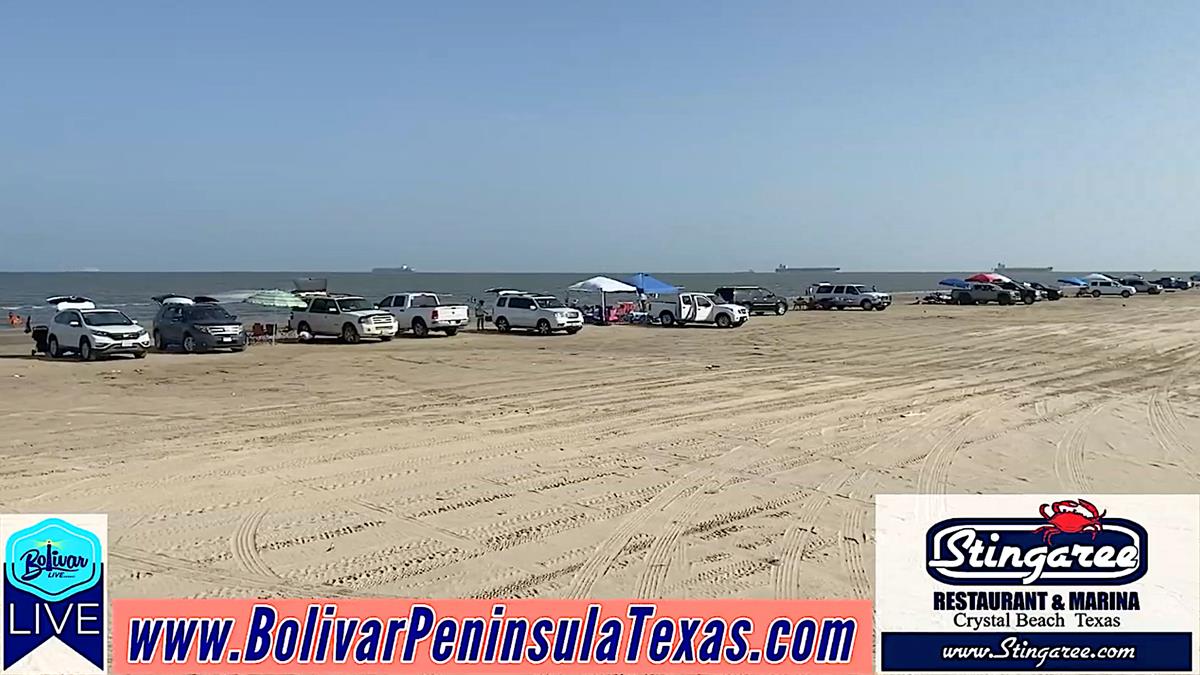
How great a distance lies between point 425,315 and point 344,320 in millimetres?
3696

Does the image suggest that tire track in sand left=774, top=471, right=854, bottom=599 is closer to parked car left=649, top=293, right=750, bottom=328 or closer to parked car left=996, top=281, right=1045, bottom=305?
parked car left=649, top=293, right=750, bottom=328

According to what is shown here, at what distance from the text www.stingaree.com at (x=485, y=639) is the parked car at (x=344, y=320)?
26468mm

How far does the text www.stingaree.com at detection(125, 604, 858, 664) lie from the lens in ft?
16.9

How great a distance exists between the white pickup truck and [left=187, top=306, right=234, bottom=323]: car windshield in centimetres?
688

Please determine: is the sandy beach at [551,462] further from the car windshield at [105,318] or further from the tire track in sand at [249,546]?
the car windshield at [105,318]

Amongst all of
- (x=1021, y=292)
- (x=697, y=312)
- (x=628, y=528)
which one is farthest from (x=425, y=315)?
(x=1021, y=292)

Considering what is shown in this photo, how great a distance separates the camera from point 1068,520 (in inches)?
257

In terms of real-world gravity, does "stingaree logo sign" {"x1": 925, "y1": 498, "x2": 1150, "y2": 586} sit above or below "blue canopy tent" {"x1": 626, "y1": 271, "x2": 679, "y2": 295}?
below

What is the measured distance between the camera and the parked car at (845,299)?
53.1 meters

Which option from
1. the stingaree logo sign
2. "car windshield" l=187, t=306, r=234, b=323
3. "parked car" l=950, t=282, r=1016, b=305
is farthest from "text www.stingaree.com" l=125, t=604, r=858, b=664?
"parked car" l=950, t=282, r=1016, b=305

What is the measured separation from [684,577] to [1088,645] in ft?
8.03

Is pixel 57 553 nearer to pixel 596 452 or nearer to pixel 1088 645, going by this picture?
pixel 596 452

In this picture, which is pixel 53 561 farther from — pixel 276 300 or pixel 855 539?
pixel 276 300

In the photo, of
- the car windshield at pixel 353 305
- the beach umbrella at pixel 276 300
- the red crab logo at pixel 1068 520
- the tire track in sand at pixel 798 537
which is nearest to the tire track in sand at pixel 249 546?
the tire track in sand at pixel 798 537
